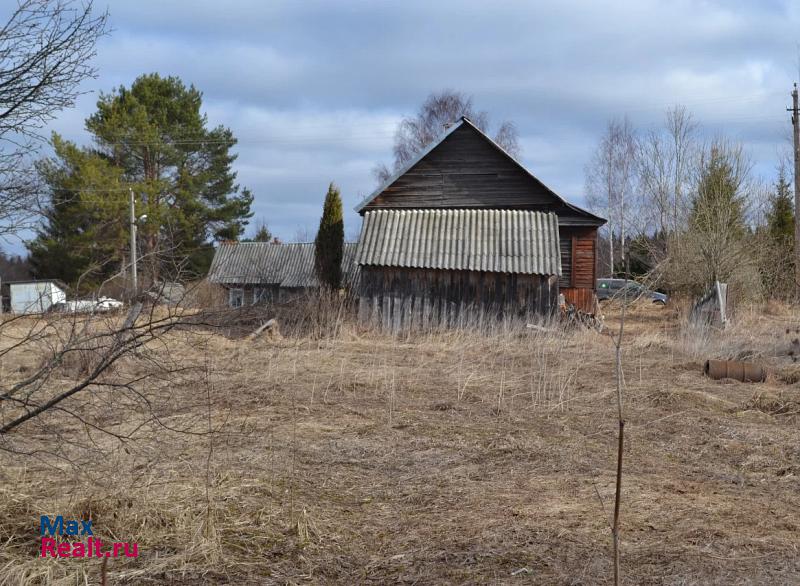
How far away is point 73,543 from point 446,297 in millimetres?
14492

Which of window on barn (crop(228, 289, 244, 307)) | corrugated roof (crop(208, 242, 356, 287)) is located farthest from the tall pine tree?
window on barn (crop(228, 289, 244, 307))

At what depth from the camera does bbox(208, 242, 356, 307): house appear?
1398 inches

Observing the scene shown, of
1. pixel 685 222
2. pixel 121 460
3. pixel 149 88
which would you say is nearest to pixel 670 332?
pixel 685 222

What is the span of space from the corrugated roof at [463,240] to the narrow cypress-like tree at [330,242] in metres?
1.26

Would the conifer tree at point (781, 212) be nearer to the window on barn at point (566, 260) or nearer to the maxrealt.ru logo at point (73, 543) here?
the window on barn at point (566, 260)

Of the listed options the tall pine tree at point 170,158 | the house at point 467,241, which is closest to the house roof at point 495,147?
the house at point 467,241

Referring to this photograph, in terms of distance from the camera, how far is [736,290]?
25656 millimetres

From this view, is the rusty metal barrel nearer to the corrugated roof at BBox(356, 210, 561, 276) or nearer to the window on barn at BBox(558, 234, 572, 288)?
the corrugated roof at BBox(356, 210, 561, 276)

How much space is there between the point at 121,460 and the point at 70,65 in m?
A: 3.22

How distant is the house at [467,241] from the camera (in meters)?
18.6

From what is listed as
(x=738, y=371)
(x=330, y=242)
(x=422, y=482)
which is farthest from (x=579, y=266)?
(x=422, y=482)

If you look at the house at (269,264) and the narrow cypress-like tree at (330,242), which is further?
the house at (269,264)

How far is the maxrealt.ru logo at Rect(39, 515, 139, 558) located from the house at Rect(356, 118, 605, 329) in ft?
45.8

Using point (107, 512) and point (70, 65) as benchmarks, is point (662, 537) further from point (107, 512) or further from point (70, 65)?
point (70, 65)
